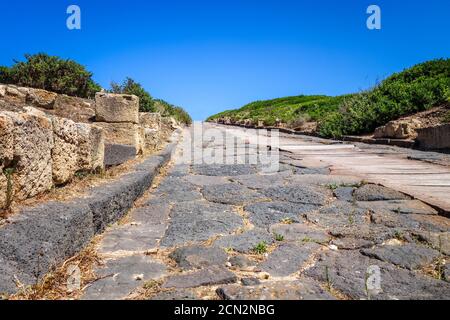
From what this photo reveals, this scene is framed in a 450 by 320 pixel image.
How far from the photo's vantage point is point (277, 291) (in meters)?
1.63

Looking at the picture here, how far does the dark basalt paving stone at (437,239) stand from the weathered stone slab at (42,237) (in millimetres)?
2005

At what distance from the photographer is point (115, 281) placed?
5.77ft

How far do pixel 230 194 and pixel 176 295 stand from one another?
6.82 feet

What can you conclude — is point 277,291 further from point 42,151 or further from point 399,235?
point 42,151

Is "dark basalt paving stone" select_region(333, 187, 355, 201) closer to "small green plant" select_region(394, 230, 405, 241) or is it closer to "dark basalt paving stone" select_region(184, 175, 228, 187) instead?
"small green plant" select_region(394, 230, 405, 241)

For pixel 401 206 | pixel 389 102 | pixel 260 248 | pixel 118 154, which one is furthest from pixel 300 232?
pixel 389 102

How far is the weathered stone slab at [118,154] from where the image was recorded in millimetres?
4267

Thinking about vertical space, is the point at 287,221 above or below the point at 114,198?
below

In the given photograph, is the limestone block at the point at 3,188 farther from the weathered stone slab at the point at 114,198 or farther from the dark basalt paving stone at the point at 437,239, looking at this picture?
the dark basalt paving stone at the point at 437,239

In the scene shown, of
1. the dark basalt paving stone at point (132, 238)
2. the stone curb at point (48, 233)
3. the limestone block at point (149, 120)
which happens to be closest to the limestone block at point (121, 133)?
the limestone block at point (149, 120)

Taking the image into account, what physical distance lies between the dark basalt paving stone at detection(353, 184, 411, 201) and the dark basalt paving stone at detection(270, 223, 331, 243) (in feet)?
3.27

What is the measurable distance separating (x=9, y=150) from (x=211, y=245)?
1198 millimetres
